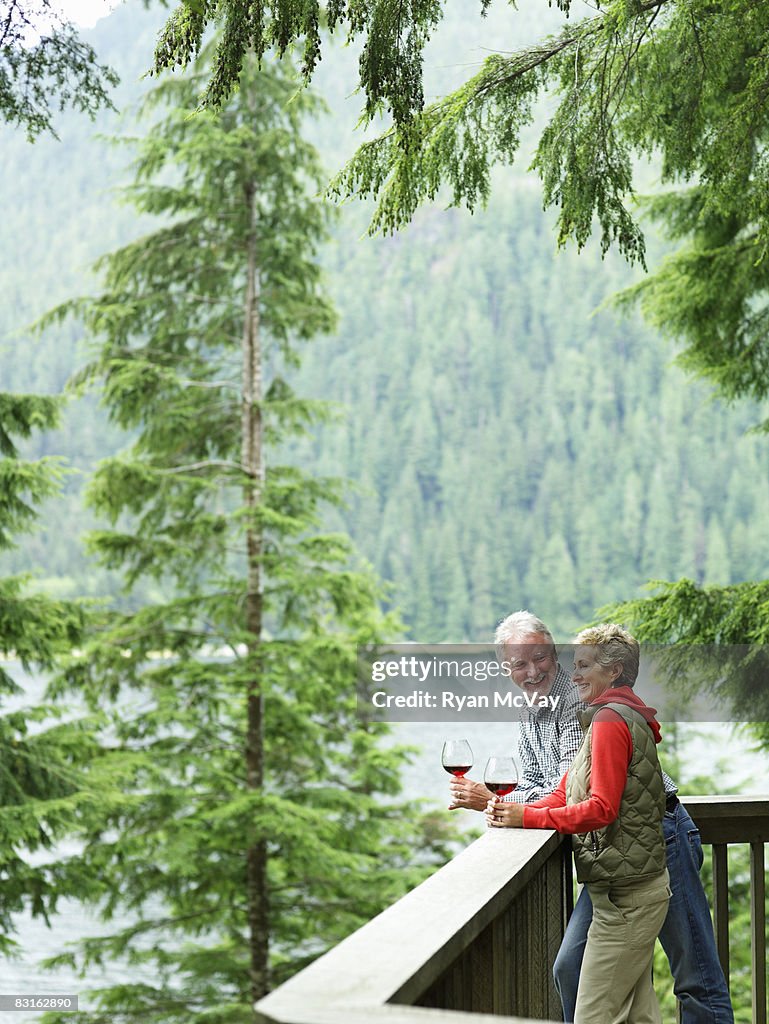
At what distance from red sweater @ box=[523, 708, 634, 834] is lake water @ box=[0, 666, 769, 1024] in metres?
0.50

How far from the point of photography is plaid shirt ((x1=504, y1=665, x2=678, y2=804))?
2527mm

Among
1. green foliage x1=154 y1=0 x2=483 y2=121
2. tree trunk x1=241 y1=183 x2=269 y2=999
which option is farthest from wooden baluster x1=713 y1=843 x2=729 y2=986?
tree trunk x1=241 y1=183 x2=269 y2=999

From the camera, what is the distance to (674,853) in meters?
2.45

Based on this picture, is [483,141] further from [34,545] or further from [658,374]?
[658,374]

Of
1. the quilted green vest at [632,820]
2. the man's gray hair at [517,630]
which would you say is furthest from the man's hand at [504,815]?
the man's gray hair at [517,630]

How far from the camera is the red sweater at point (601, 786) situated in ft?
7.38

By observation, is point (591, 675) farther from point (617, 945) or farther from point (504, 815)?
point (617, 945)

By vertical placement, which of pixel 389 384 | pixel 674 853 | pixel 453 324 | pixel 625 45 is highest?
pixel 453 324

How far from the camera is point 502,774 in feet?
7.80

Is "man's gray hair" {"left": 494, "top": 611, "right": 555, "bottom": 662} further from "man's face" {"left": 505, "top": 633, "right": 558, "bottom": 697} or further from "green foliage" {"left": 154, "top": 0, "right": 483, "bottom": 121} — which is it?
"green foliage" {"left": 154, "top": 0, "right": 483, "bottom": 121}

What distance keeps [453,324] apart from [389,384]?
839 centimetres

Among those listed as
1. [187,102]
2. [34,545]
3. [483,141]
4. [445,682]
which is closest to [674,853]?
[483,141]

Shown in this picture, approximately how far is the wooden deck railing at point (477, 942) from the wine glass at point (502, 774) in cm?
10

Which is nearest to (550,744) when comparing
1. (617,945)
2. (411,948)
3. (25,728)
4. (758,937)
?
(617,945)
